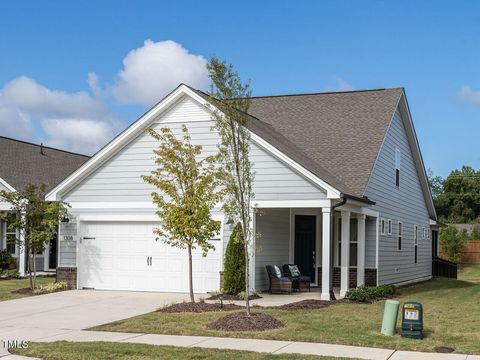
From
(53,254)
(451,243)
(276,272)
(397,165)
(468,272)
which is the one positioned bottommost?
(468,272)

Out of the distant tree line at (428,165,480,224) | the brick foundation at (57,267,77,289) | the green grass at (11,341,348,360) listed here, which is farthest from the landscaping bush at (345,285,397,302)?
the distant tree line at (428,165,480,224)

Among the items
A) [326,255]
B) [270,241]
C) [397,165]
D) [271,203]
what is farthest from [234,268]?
[397,165]

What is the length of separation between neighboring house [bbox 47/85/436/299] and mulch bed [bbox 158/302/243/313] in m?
3.04

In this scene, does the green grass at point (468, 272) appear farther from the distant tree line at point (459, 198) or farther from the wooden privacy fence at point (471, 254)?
the distant tree line at point (459, 198)

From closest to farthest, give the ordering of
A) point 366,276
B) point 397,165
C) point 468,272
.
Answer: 1. point 366,276
2. point 397,165
3. point 468,272

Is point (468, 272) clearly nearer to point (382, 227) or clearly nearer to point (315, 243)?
point (382, 227)

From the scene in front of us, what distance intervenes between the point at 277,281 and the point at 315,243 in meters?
3.42

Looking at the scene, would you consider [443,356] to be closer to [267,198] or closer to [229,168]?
[229,168]

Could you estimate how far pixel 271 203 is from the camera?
19.4 m

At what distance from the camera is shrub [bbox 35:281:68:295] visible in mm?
20078

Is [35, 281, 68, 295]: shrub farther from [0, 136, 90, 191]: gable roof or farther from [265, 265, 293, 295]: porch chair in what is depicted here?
[0, 136, 90, 191]: gable roof

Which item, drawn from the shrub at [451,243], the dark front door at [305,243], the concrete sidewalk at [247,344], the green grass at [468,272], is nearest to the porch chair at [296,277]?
the dark front door at [305,243]

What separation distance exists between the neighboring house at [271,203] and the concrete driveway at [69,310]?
3.81 ft

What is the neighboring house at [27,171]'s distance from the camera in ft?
87.2
